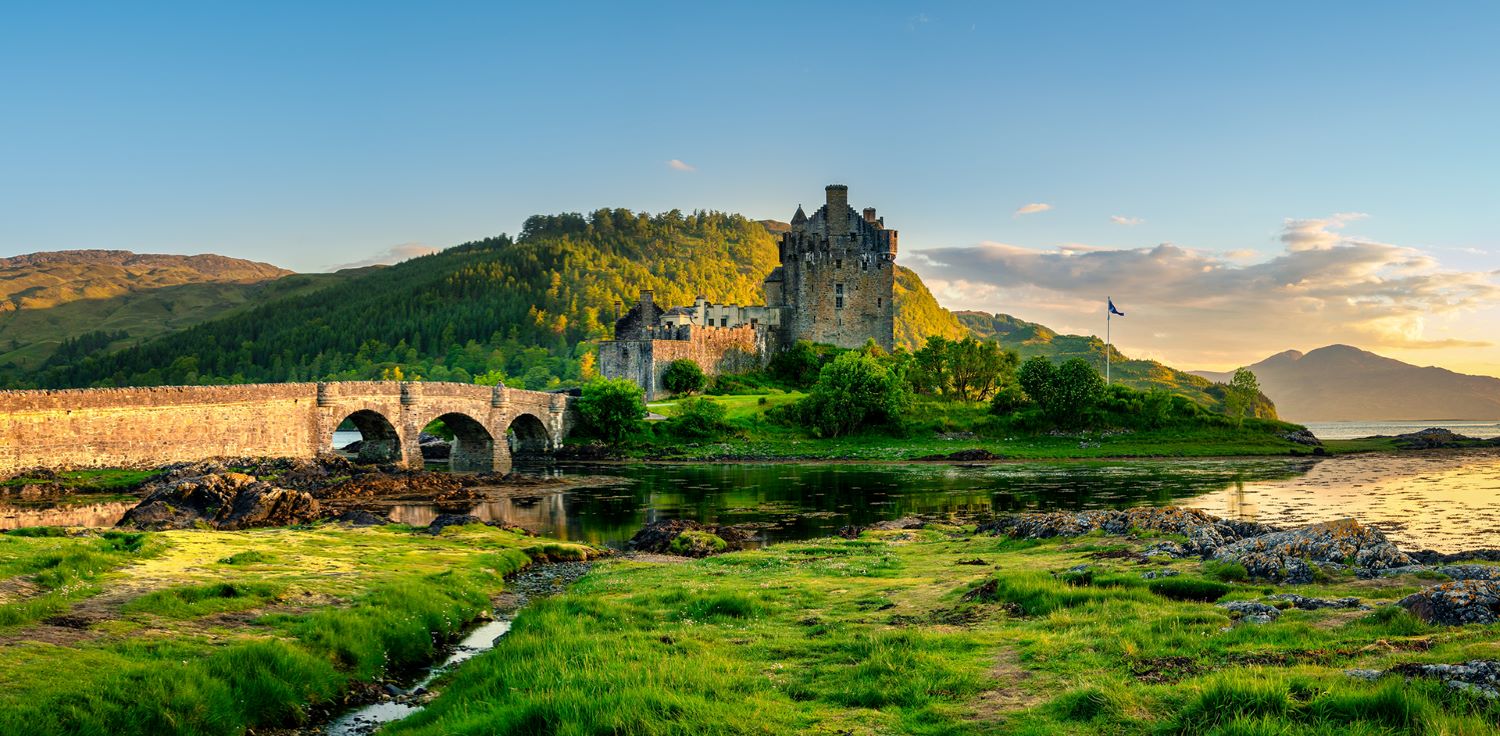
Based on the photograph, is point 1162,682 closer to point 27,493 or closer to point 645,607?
point 645,607

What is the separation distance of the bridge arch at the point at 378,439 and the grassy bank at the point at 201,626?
47.5 m

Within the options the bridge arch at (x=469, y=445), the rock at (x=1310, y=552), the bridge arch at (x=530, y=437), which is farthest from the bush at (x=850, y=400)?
the rock at (x=1310, y=552)

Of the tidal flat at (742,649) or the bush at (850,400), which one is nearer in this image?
the tidal flat at (742,649)

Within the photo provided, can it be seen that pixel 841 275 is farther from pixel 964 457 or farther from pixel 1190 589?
pixel 1190 589

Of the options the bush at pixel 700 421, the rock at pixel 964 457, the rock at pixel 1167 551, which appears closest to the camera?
the rock at pixel 1167 551

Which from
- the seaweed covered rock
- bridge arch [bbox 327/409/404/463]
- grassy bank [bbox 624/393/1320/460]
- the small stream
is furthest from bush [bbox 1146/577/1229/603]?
grassy bank [bbox 624/393/1320/460]

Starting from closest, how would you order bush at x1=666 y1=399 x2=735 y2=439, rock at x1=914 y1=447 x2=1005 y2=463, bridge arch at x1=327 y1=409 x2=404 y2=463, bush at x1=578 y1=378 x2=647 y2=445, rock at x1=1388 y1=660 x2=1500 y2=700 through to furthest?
rock at x1=1388 y1=660 x2=1500 y2=700
bridge arch at x1=327 y1=409 x2=404 y2=463
rock at x1=914 y1=447 x2=1005 y2=463
bush at x1=666 y1=399 x2=735 y2=439
bush at x1=578 y1=378 x2=647 y2=445

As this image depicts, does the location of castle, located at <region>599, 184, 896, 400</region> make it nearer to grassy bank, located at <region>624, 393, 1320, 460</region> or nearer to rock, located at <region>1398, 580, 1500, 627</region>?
grassy bank, located at <region>624, 393, 1320, 460</region>

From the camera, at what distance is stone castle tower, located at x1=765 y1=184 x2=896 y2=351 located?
117000 mm

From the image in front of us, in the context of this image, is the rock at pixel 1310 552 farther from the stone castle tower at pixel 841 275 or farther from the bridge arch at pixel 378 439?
the stone castle tower at pixel 841 275

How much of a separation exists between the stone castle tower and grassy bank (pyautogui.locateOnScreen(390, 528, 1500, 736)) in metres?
97.8

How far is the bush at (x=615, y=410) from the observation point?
9225 cm

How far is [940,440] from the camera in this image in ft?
300

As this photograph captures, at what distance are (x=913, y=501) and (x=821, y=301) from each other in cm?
6897
